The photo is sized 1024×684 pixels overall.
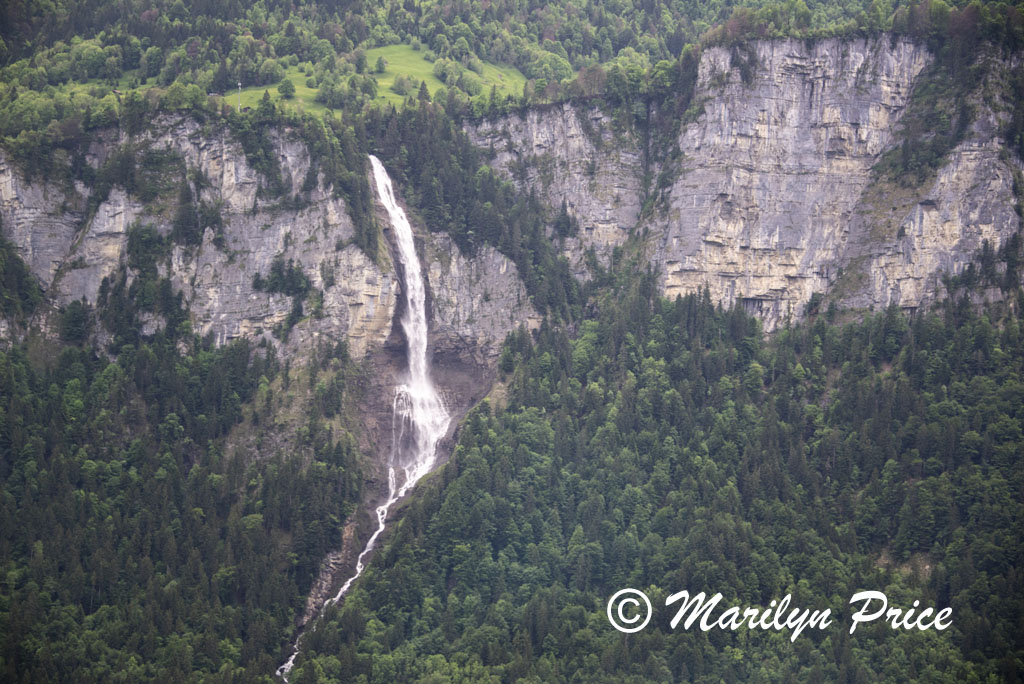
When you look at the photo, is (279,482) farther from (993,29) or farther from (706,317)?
(993,29)

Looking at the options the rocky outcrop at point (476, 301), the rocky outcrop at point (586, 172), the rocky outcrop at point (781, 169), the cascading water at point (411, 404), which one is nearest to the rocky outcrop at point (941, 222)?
the rocky outcrop at point (781, 169)

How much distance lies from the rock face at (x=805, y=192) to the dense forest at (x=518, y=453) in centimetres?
226

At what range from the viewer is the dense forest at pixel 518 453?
516 ft

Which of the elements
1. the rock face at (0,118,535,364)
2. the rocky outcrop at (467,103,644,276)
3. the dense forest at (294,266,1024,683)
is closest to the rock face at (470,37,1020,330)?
the rocky outcrop at (467,103,644,276)

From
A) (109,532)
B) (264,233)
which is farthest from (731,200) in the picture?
(109,532)

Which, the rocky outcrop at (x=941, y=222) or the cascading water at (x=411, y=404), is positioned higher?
the rocky outcrop at (x=941, y=222)

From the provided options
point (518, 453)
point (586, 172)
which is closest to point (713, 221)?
point (586, 172)

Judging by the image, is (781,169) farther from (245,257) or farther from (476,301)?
(245,257)

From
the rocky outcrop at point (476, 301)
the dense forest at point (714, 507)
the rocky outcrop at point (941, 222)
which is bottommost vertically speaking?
the dense forest at point (714, 507)

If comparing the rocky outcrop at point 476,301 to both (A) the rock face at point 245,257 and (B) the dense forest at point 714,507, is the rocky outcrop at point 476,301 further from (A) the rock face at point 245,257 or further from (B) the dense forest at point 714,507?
(B) the dense forest at point 714,507

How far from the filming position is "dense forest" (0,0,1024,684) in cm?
15738

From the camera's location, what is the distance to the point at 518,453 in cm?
17525

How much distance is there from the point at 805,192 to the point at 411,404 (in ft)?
136

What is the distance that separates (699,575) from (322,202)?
52.4 m
